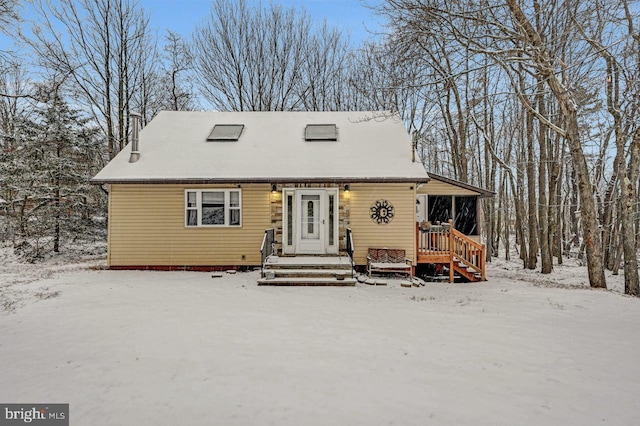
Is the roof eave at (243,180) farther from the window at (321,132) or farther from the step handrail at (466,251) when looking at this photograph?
the window at (321,132)

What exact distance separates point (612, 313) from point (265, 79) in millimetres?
18927

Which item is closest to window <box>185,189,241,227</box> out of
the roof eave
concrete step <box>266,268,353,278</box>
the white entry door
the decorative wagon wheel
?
the roof eave

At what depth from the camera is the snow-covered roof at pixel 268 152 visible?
976cm

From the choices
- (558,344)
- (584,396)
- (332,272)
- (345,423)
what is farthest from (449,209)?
(345,423)

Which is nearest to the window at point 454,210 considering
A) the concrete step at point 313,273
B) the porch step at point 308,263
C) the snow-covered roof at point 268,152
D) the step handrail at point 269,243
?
the snow-covered roof at point 268,152

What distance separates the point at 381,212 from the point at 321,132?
3.84m

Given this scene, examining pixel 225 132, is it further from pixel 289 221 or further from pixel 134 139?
pixel 289 221

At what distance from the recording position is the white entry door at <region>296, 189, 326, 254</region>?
10281 millimetres

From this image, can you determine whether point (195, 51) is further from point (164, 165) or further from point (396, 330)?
point (396, 330)

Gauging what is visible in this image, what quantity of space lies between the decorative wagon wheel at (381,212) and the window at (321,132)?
292 cm

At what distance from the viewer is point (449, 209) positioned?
11.8 m

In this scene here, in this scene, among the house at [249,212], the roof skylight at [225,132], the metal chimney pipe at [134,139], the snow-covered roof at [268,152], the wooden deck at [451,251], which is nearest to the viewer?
the snow-covered roof at [268,152]

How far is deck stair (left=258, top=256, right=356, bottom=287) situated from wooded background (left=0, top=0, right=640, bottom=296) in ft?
16.7

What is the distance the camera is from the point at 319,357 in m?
4.17
